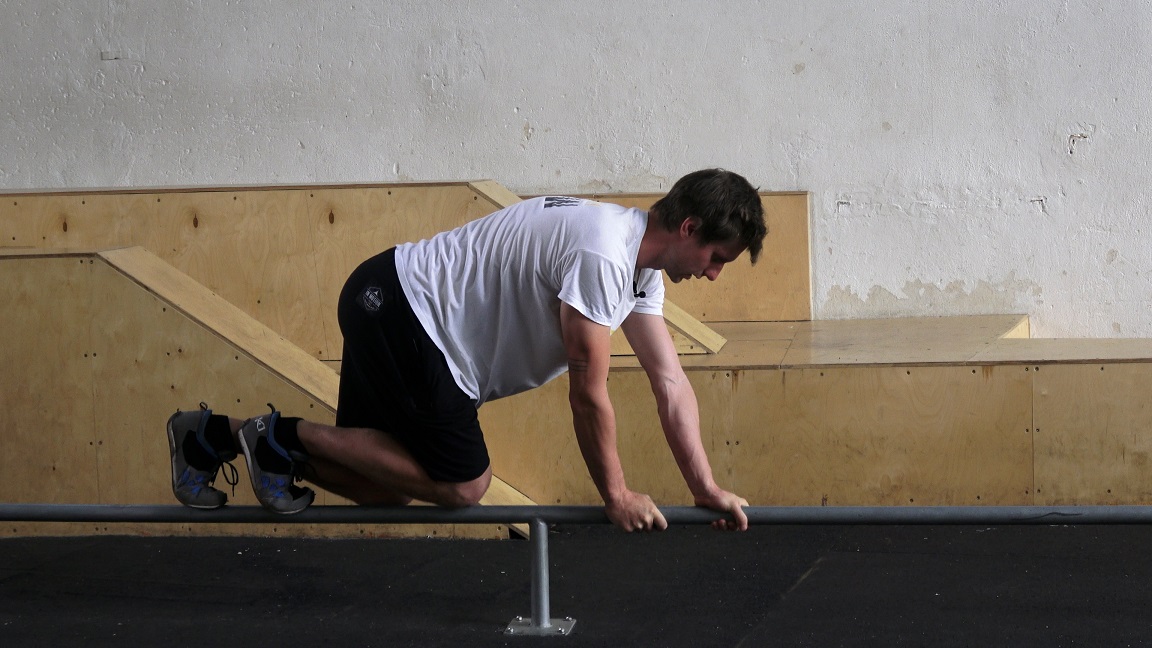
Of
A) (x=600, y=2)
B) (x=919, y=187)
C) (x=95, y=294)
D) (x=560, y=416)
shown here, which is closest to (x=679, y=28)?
(x=600, y=2)

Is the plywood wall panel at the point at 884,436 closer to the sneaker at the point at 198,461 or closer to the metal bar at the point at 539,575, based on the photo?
the metal bar at the point at 539,575

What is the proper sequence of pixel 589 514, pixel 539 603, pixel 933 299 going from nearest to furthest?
pixel 589 514
pixel 539 603
pixel 933 299

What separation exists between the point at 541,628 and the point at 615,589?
63cm

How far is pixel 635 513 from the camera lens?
2.39m

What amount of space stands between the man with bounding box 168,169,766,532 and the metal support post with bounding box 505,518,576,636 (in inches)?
7.2

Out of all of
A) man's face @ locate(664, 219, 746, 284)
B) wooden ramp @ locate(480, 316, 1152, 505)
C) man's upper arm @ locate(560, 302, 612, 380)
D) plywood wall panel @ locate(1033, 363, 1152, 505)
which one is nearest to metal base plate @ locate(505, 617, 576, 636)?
man's upper arm @ locate(560, 302, 612, 380)

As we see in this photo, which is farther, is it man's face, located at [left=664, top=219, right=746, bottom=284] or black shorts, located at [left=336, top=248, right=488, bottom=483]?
black shorts, located at [left=336, top=248, right=488, bottom=483]

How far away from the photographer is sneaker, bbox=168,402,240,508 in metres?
2.72

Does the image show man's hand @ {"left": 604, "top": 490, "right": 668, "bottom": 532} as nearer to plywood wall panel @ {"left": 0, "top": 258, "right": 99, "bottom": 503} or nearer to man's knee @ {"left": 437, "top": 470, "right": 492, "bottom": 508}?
man's knee @ {"left": 437, "top": 470, "right": 492, "bottom": 508}

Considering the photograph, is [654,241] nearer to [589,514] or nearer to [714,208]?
[714,208]

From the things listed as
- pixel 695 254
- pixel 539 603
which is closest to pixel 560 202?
pixel 695 254

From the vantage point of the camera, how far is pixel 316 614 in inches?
131

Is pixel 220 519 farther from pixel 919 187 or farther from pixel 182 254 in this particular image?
pixel 919 187

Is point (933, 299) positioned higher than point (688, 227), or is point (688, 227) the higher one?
point (688, 227)
